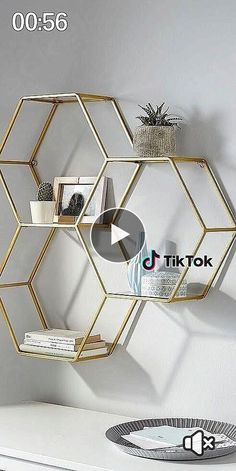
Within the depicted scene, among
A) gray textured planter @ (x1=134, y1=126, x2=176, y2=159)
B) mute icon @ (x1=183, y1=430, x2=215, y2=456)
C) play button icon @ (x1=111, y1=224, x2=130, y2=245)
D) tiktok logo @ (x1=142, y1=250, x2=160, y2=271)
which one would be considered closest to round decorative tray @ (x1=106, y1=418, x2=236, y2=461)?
mute icon @ (x1=183, y1=430, x2=215, y2=456)

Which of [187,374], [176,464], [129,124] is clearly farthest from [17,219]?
[176,464]

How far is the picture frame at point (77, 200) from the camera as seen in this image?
2.90 m

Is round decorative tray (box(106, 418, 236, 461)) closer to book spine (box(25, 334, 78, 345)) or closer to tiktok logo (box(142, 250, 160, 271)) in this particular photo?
book spine (box(25, 334, 78, 345))

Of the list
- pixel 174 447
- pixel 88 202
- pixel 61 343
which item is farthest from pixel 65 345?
pixel 174 447

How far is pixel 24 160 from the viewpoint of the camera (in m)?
3.15

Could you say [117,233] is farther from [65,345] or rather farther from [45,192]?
[65,345]

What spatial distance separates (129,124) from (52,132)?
0.36m

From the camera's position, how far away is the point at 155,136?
2656mm

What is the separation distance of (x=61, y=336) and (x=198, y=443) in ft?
2.29

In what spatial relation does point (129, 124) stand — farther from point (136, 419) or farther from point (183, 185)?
point (136, 419)

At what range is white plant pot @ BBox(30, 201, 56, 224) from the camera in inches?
114

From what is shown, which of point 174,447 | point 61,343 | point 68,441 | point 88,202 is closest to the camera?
point 174,447

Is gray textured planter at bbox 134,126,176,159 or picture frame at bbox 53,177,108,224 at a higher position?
gray textured planter at bbox 134,126,176,159

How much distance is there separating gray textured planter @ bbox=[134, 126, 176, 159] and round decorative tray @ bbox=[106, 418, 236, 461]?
0.88m
